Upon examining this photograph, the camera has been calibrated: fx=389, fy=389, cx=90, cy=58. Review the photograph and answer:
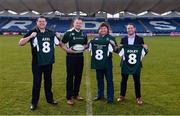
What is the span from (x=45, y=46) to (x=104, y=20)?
46161 mm

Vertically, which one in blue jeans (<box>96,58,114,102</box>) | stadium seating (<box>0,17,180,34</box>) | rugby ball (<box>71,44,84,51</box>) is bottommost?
blue jeans (<box>96,58,114,102</box>)

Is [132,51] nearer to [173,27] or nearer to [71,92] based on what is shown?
[71,92]

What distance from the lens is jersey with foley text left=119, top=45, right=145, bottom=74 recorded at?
9133mm

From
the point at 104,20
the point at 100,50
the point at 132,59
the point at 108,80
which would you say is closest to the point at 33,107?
the point at 108,80

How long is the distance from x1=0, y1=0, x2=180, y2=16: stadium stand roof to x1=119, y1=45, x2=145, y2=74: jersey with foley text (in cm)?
4215

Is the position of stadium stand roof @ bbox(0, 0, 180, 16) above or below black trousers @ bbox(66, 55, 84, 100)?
above

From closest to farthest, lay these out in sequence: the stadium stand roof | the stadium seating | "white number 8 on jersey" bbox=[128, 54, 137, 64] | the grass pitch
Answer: the grass pitch < "white number 8 on jersey" bbox=[128, 54, 137, 64] < the stadium seating < the stadium stand roof

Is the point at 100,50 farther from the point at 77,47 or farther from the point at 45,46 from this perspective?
the point at 45,46

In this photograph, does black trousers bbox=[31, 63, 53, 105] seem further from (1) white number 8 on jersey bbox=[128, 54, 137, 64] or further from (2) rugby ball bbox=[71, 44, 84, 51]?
(1) white number 8 on jersey bbox=[128, 54, 137, 64]

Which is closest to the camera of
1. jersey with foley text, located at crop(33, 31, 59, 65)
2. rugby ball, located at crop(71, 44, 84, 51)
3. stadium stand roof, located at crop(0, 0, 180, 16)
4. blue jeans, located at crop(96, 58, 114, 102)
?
jersey with foley text, located at crop(33, 31, 59, 65)

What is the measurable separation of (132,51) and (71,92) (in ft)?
5.73

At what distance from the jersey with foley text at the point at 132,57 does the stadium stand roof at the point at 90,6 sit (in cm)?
4215

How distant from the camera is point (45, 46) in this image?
871 cm

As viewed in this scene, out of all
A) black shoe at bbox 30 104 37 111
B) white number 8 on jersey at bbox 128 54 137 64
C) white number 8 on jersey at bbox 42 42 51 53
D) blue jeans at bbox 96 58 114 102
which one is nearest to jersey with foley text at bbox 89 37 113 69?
blue jeans at bbox 96 58 114 102
